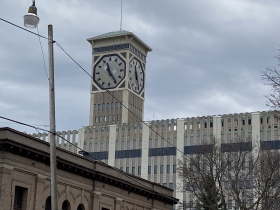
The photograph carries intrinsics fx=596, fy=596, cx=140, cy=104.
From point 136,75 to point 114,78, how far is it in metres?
5.88

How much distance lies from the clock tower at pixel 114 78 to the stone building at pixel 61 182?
70.7 meters

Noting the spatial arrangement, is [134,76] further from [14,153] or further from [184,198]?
[14,153]

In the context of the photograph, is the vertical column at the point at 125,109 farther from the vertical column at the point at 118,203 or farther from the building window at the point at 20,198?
the building window at the point at 20,198

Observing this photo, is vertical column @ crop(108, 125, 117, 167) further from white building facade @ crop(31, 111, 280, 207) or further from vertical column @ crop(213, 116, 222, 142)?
vertical column @ crop(213, 116, 222, 142)

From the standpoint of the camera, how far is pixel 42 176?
117 feet

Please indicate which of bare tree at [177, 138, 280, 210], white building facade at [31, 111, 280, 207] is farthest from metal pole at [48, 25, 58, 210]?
white building facade at [31, 111, 280, 207]

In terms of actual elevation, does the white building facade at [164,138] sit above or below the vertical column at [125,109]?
below

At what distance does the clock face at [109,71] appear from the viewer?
401 ft

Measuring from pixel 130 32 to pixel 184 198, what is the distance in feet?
137

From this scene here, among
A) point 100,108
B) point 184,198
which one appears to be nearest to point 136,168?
point 184,198

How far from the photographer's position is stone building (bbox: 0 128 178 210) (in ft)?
109

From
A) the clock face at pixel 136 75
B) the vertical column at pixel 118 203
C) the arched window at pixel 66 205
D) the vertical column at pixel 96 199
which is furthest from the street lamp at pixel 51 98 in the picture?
the clock face at pixel 136 75

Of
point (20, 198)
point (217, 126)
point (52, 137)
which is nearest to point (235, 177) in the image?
point (20, 198)

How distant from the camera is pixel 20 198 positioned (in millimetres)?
34969
